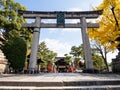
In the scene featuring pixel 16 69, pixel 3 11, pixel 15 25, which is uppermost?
pixel 3 11

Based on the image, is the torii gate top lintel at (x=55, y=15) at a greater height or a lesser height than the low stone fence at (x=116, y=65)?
greater

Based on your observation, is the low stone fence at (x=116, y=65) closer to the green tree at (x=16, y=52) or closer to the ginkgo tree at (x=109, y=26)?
the ginkgo tree at (x=109, y=26)

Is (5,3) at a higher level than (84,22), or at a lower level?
higher

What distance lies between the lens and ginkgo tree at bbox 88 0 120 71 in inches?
759

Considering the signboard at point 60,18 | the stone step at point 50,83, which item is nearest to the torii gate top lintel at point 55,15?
the signboard at point 60,18

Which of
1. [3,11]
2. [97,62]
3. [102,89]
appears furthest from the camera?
[97,62]

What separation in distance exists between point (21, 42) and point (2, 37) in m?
5.72

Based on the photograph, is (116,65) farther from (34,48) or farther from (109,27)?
(34,48)

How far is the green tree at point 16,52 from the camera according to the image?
19.8 m

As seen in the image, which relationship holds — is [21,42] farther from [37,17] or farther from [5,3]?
[5,3]

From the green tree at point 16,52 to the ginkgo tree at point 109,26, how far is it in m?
7.41

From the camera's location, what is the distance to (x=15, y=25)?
24.7m

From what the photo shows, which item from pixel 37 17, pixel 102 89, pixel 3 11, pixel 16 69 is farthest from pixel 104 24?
pixel 102 89

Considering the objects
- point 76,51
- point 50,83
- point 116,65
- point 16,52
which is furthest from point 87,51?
point 76,51
